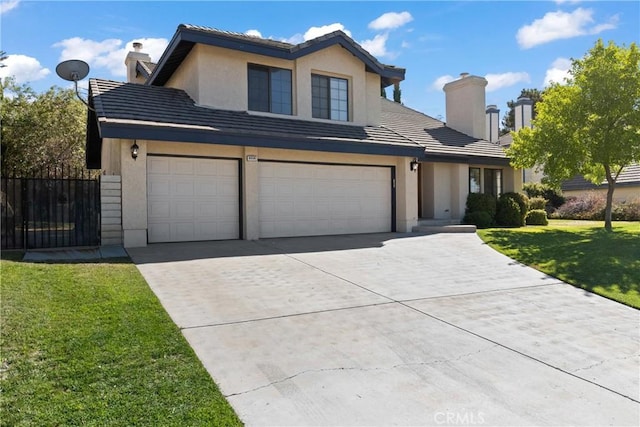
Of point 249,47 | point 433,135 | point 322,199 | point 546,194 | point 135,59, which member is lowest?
point 322,199

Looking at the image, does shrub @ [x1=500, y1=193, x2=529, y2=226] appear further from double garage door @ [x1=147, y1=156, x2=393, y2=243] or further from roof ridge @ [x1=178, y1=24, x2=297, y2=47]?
roof ridge @ [x1=178, y1=24, x2=297, y2=47]

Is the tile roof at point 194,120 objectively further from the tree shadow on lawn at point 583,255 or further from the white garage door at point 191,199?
the tree shadow on lawn at point 583,255

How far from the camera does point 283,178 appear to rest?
13.4 m

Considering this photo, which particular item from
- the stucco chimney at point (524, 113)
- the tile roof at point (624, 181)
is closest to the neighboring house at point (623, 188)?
the tile roof at point (624, 181)

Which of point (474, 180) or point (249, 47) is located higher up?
point (249, 47)

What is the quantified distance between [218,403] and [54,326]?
8.10ft

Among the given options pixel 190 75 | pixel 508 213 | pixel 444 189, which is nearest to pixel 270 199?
pixel 190 75

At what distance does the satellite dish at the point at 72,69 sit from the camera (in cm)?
1090

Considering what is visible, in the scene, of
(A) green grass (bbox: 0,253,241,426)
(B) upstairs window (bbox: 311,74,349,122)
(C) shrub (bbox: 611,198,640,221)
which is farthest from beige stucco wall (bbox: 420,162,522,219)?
(A) green grass (bbox: 0,253,241,426)

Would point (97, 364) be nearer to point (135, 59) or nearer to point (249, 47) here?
point (249, 47)

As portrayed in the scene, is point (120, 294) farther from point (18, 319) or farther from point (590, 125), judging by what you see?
point (590, 125)

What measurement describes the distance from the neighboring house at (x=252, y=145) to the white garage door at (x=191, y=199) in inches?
1.1

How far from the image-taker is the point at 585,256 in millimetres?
10078

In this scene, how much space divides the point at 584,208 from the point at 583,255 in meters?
16.5
